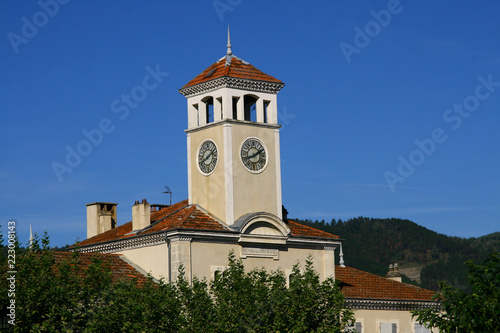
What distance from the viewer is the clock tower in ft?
168

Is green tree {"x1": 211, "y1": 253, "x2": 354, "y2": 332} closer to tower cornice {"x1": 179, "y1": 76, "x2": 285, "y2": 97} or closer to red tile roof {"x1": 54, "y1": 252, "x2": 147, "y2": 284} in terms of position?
red tile roof {"x1": 54, "y1": 252, "x2": 147, "y2": 284}

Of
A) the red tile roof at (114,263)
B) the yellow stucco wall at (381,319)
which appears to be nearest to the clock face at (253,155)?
the red tile roof at (114,263)

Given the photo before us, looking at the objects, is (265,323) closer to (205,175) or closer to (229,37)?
(205,175)

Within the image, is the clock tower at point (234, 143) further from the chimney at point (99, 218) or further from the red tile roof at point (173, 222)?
the chimney at point (99, 218)

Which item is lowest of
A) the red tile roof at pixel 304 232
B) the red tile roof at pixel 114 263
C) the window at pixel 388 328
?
the window at pixel 388 328

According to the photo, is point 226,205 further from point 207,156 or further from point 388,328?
point 388,328

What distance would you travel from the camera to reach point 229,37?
54.5 meters

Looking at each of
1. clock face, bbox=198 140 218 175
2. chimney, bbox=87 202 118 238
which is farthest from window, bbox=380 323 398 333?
chimney, bbox=87 202 118 238

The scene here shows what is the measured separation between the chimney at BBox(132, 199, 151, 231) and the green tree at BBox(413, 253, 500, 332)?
18411 millimetres

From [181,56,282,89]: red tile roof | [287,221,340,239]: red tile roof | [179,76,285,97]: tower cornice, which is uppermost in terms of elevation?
[181,56,282,89]: red tile roof

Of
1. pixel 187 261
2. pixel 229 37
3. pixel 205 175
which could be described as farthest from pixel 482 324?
pixel 229 37

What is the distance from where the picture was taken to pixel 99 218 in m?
57.1

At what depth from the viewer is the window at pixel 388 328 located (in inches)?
2327

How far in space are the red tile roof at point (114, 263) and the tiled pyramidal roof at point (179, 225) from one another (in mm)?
1586
